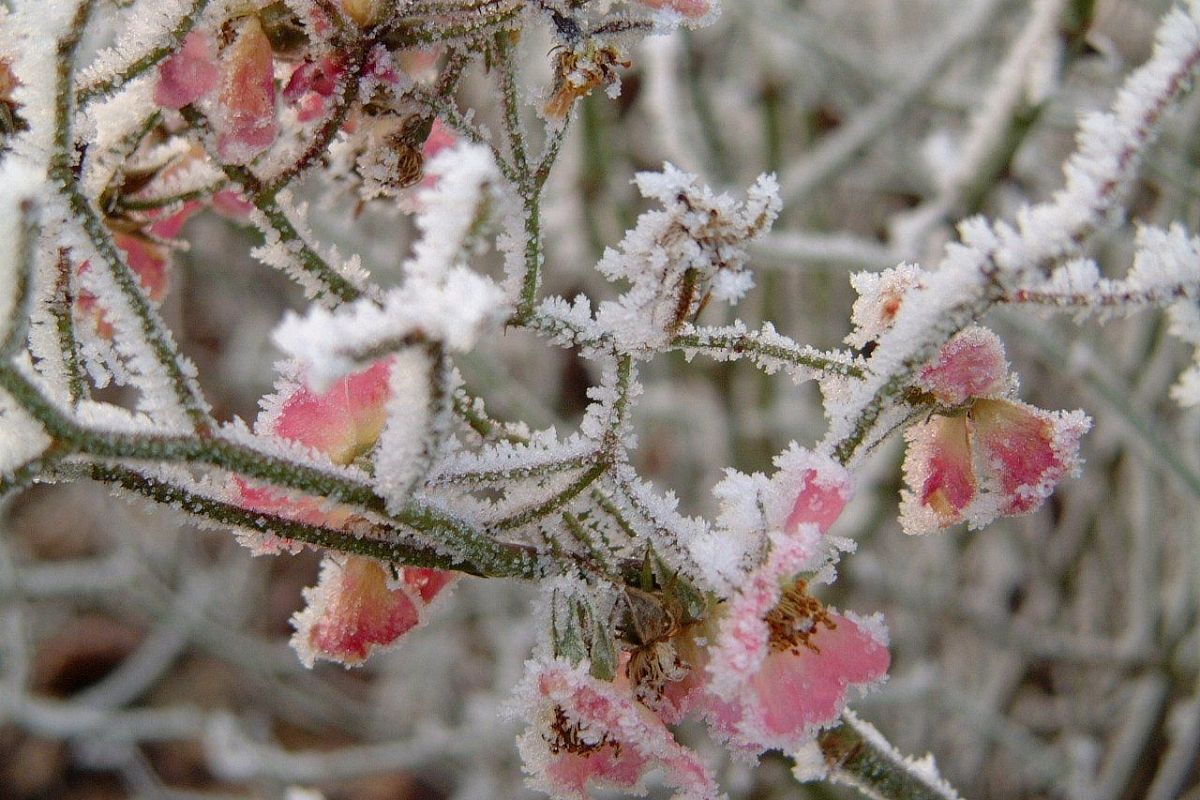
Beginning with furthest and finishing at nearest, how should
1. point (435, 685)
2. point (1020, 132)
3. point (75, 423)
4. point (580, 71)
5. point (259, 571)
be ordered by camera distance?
point (259, 571), point (435, 685), point (1020, 132), point (580, 71), point (75, 423)

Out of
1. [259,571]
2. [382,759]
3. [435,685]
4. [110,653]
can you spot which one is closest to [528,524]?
[382,759]

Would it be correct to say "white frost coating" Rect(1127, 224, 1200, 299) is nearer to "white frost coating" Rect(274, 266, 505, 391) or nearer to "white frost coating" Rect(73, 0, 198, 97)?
"white frost coating" Rect(274, 266, 505, 391)

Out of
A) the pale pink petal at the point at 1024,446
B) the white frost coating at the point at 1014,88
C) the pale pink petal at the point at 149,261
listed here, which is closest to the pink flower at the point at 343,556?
the pale pink petal at the point at 149,261

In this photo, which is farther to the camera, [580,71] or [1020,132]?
[1020,132]

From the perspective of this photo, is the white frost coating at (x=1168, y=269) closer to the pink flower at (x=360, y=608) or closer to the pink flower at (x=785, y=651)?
the pink flower at (x=785, y=651)

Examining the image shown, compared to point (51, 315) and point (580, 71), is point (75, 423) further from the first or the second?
point (580, 71)
